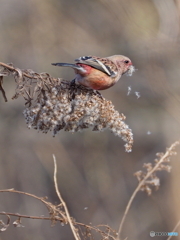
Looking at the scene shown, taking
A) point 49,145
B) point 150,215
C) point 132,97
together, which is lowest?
point 150,215

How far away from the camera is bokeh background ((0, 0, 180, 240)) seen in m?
9.28

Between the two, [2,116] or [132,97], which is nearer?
[2,116]

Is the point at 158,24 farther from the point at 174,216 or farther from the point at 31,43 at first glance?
the point at 174,216

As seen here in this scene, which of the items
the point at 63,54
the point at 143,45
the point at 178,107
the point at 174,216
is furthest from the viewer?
the point at 63,54

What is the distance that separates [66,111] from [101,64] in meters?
1.27

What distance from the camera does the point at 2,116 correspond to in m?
9.96

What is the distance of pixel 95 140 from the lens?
10.6 m

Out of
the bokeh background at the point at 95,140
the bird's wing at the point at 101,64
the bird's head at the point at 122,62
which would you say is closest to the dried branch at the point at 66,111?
the bird's wing at the point at 101,64

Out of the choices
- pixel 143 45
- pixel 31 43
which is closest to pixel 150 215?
pixel 143 45

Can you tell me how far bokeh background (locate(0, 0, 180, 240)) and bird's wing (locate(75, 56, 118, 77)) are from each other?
425cm

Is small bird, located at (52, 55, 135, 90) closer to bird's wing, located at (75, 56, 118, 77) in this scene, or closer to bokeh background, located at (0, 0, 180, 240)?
bird's wing, located at (75, 56, 118, 77)

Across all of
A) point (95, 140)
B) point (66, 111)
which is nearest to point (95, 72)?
point (66, 111)

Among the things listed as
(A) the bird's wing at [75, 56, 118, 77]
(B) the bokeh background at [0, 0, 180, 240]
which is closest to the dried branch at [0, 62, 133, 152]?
(A) the bird's wing at [75, 56, 118, 77]

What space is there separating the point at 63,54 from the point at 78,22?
1341mm
